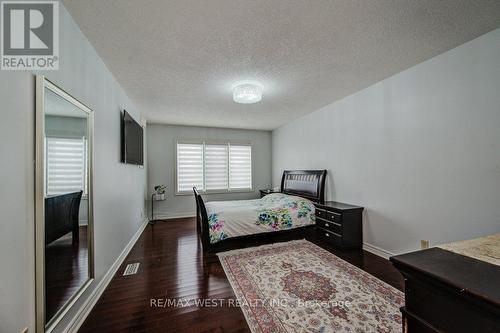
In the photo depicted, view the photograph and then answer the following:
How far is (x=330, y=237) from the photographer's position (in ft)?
10.2

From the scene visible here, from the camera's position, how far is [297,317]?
1646 mm

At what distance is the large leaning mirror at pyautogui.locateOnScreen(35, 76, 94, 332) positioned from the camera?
3.88 ft

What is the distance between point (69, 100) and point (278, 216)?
2942 millimetres

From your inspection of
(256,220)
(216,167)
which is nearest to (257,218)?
(256,220)

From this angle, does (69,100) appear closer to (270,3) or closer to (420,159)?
(270,3)

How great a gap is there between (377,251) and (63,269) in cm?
363

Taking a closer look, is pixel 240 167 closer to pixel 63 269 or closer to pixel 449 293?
pixel 63 269

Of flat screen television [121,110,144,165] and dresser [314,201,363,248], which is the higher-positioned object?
flat screen television [121,110,144,165]

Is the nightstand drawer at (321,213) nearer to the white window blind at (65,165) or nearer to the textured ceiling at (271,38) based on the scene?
the textured ceiling at (271,38)

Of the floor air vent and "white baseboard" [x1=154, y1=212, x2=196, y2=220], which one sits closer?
the floor air vent

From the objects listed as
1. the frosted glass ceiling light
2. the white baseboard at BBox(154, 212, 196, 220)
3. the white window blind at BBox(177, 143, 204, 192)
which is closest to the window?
the white window blind at BBox(177, 143, 204, 192)

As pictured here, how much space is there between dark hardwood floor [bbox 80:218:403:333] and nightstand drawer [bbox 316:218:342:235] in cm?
29

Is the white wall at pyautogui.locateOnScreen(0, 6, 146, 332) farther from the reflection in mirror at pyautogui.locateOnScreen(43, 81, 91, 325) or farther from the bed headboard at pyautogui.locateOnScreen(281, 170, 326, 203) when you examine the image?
the bed headboard at pyautogui.locateOnScreen(281, 170, 326, 203)

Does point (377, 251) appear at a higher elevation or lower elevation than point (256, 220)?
lower
